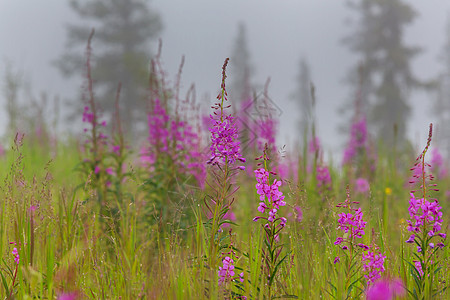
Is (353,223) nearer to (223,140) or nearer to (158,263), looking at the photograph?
(223,140)

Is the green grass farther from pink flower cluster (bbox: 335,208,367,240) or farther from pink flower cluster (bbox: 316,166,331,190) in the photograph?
pink flower cluster (bbox: 316,166,331,190)

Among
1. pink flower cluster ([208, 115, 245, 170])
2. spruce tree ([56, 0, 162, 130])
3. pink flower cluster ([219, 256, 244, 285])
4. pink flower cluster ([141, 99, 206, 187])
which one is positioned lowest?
pink flower cluster ([219, 256, 244, 285])

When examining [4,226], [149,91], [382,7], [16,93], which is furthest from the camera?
[382,7]

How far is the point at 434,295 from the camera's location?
8.40 ft

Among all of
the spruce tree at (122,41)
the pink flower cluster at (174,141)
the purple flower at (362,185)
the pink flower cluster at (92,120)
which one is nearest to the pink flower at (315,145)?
the purple flower at (362,185)

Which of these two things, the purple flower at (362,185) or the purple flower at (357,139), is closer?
the purple flower at (362,185)

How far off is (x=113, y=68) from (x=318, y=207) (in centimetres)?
2380

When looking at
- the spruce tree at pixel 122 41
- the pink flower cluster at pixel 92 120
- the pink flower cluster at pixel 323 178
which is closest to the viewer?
the pink flower cluster at pixel 92 120

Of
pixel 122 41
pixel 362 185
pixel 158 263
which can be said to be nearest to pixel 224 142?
pixel 158 263

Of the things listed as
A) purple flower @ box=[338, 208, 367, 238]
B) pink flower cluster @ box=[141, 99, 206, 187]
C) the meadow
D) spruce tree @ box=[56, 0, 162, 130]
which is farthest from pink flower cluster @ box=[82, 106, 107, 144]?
spruce tree @ box=[56, 0, 162, 130]

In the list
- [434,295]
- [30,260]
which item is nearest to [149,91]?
[30,260]

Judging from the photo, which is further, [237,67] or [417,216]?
[237,67]

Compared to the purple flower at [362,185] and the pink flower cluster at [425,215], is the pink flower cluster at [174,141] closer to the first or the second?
the pink flower cluster at [425,215]

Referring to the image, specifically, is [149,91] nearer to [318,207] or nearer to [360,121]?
[318,207]
